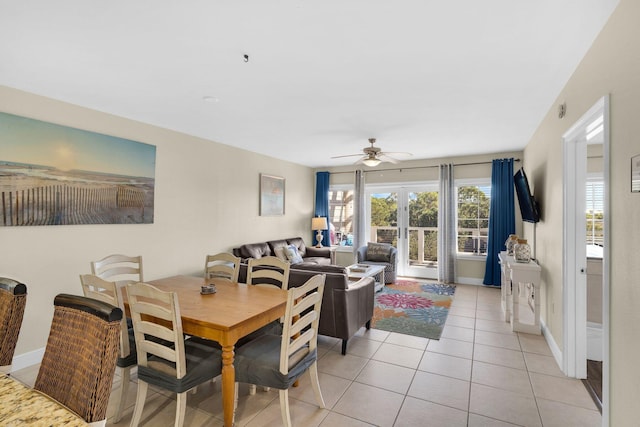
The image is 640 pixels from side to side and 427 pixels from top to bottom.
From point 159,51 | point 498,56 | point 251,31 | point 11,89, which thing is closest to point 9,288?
point 159,51

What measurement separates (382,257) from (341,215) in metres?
1.74

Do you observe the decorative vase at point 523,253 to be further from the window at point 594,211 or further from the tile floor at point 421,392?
the window at point 594,211

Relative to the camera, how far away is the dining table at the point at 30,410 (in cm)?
85

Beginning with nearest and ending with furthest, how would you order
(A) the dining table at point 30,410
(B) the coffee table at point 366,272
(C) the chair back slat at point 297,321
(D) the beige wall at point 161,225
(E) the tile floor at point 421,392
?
(A) the dining table at point 30,410 < (C) the chair back slat at point 297,321 < (E) the tile floor at point 421,392 < (D) the beige wall at point 161,225 < (B) the coffee table at point 366,272

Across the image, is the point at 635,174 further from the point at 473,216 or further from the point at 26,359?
the point at 473,216

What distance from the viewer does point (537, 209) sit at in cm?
395

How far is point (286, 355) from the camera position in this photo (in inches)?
76.6

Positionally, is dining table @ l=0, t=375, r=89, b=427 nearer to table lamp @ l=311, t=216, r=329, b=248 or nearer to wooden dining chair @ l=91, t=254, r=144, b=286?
wooden dining chair @ l=91, t=254, r=144, b=286

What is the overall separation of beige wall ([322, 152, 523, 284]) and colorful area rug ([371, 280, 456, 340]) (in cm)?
62

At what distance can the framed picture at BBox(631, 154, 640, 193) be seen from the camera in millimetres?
1521

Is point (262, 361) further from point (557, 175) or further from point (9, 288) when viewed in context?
point (557, 175)

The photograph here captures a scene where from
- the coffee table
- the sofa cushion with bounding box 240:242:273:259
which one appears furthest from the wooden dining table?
the coffee table

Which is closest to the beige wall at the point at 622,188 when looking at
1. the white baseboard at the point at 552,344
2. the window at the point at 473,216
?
the white baseboard at the point at 552,344

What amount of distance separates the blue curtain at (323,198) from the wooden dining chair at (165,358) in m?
5.55
